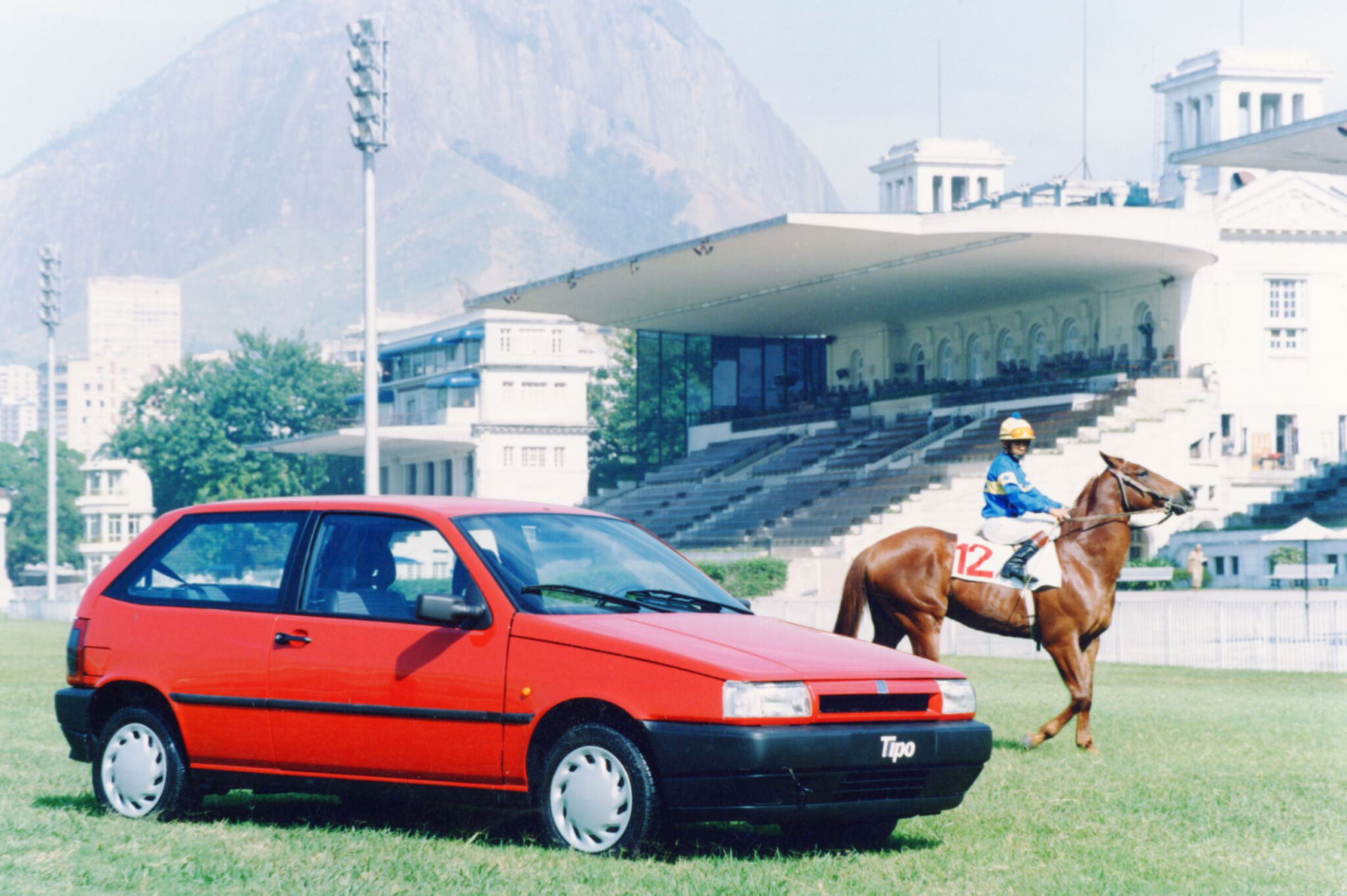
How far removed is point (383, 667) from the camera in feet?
27.8

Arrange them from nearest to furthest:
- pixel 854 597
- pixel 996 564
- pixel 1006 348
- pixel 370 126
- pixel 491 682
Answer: pixel 491 682 → pixel 996 564 → pixel 854 597 → pixel 370 126 → pixel 1006 348

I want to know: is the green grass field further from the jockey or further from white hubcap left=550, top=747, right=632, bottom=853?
the jockey

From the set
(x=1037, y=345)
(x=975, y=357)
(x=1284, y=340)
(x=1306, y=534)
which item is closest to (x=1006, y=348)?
(x=975, y=357)

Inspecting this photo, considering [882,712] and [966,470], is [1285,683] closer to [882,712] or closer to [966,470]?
[882,712]

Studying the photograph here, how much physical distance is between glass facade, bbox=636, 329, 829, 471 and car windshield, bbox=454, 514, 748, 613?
205ft

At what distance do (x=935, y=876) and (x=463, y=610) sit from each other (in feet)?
7.91

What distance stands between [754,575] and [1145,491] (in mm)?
34361

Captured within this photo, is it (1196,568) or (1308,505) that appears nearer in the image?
(1196,568)

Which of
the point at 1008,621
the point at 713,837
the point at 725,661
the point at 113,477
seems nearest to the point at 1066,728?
the point at 1008,621

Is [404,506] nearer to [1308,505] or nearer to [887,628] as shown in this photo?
[887,628]

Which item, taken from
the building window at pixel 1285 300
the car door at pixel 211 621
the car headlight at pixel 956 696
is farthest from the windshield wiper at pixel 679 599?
the building window at pixel 1285 300

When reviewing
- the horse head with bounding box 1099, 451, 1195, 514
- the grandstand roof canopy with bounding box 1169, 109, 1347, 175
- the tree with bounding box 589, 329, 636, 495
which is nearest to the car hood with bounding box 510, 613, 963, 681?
the horse head with bounding box 1099, 451, 1195, 514

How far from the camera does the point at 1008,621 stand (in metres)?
13.4

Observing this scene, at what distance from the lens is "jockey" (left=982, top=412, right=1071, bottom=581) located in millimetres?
13180
